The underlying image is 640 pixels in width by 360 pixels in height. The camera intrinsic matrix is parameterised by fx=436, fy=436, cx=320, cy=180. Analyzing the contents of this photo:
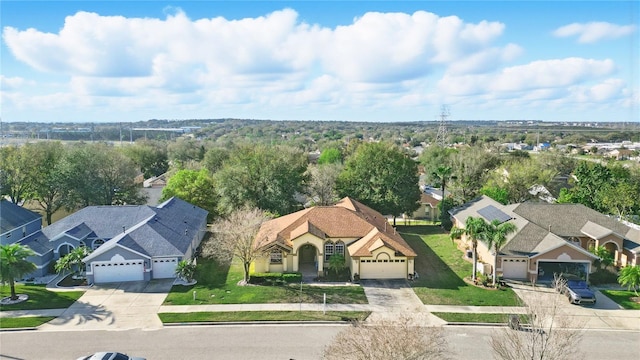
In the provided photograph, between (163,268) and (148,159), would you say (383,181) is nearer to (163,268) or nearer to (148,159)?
(163,268)

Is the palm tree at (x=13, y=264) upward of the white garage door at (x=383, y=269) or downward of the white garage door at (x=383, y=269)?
upward

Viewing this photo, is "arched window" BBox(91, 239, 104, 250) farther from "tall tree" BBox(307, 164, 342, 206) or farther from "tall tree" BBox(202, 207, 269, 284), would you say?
"tall tree" BBox(307, 164, 342, 206)

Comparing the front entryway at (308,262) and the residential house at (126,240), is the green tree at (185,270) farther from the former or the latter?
the front entryway at (308,262)

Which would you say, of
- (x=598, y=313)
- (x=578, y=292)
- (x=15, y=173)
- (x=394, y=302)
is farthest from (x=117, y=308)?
(x=15, y=173)

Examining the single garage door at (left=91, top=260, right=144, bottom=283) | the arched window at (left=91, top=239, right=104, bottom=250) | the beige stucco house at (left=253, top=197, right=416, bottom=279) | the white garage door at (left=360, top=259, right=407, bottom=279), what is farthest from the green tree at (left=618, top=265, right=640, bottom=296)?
the arched window at (left=91, top=239, right=104, bottom=250)

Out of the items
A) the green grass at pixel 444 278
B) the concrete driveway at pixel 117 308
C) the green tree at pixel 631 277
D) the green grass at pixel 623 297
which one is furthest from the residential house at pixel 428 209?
the concrete driveway at pixel 117 308

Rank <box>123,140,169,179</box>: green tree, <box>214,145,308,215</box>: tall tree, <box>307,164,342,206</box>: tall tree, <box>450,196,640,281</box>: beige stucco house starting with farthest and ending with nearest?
<box>123,140,169,179</box>: green tree, <box>307,164,342,206</box>: tall tree, <box>214,145,308,215</box>: tall tree, <box>450,196,640,281</box>: beige stucco house

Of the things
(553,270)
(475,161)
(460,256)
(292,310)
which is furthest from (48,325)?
(475,161)
